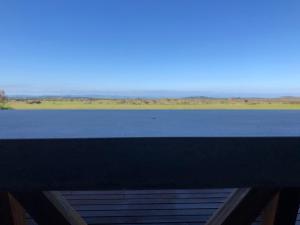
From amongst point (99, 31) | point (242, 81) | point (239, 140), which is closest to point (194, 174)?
point (239, 140)

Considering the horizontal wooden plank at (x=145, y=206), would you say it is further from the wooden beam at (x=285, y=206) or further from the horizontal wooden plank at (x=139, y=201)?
the wooden beam at (x=285, y=206)

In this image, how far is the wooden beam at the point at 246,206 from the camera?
2.56 feet

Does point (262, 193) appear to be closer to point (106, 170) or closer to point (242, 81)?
point (106, 170)

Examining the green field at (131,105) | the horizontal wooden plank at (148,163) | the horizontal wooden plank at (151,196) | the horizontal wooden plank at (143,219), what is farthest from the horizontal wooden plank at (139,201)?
the horizontal wooden plank at (148,163)

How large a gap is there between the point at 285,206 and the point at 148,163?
522mm

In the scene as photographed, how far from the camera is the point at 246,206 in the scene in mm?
802

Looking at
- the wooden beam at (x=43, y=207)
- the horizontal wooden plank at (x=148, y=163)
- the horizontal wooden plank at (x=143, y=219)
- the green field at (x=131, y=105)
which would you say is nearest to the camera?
the horizontal wooden plank at (x=148, y=163)

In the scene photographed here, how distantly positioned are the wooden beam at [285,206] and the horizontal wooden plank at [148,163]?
328mm

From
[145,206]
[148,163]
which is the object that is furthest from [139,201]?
[148,163]

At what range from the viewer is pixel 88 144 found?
52cm

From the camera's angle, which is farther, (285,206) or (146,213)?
(146,213)

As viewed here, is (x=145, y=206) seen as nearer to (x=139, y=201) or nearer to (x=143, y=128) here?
(x=139, y=201)

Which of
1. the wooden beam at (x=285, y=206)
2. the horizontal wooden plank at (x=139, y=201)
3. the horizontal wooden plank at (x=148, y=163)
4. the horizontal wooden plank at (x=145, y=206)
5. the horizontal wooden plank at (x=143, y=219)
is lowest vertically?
the horizontal wooden plank at (x=143, y=219)

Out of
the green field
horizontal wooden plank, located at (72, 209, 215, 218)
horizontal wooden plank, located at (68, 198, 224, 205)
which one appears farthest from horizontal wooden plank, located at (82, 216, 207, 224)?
the green field
